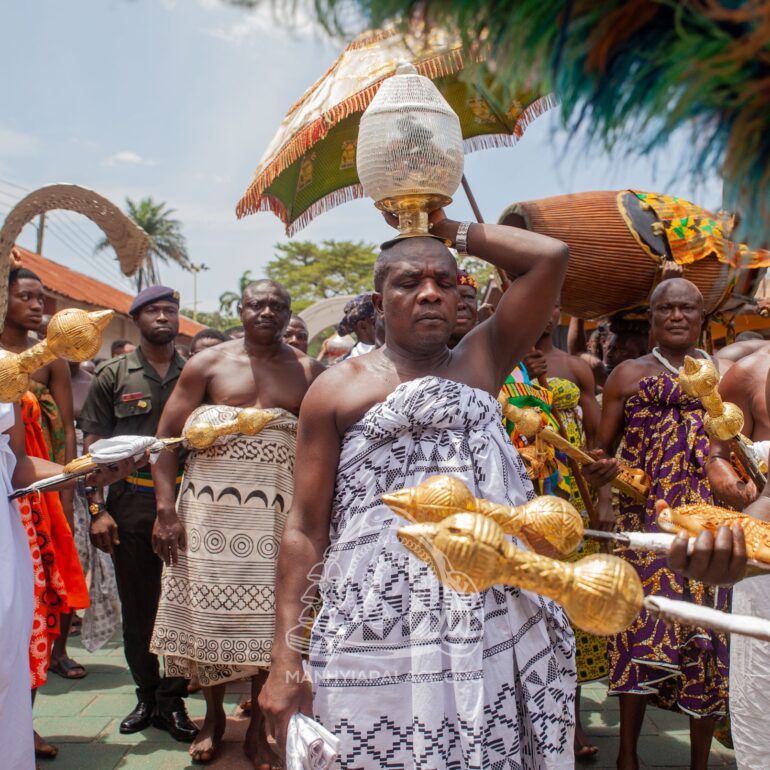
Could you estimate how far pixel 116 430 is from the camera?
15.1 ft

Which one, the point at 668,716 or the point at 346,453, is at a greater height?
the point at 346,453

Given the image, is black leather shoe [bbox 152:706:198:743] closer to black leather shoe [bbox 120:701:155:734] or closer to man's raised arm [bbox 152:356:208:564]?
black leather shoe [bbox 120:701:155:734]

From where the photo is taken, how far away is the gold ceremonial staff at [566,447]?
10.5ft

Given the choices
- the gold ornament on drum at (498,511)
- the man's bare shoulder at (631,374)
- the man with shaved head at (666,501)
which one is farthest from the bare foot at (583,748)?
the gold ornament on drum at (498,511)

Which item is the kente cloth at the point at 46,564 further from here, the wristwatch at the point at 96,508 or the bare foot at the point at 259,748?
the bare foot at the point at 259,748

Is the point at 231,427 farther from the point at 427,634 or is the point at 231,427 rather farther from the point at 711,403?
the point at 711,403

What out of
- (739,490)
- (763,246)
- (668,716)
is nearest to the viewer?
(763,246)

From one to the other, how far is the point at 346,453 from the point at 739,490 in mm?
1491

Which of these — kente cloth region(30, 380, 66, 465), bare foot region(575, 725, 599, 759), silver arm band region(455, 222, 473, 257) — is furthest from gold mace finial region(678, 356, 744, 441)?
kente cloth region(30, 380, 66, 465)

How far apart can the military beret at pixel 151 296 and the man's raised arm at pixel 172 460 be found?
2.50 feet

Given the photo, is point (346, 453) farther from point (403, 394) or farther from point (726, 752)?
point (726, 752)

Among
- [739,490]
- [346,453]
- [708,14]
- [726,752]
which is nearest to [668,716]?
[726,752]

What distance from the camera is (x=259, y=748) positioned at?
3.77m

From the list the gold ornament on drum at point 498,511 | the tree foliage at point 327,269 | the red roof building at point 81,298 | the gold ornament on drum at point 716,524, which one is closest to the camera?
the gold ornament on drum at point 498,511
